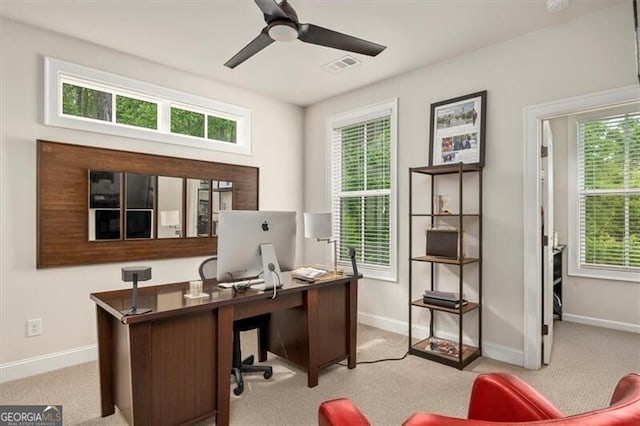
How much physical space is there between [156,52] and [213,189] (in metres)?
1.46

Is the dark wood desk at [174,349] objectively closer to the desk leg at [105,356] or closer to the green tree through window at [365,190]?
the desk leg at [105,356]

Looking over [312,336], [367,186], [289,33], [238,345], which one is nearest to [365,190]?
[367,186]

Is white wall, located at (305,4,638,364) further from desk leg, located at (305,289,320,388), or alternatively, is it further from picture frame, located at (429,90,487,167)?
desk leg, located at (305,289,320,388)

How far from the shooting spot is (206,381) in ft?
7.05

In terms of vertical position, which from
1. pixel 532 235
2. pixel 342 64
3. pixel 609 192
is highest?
pixel 342 64

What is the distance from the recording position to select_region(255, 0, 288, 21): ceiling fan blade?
1.91 meters

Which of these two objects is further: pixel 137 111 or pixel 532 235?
pixel 137 111

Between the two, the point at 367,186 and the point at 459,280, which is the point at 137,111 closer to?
the point at 367,186

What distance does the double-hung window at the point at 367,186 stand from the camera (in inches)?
160

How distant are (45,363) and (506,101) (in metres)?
4.53

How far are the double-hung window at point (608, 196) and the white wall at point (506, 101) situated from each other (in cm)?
40

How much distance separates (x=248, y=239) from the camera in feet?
7.73

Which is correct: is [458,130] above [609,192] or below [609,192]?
above

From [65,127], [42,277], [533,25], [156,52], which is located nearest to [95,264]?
[42,277]
